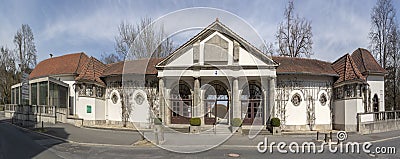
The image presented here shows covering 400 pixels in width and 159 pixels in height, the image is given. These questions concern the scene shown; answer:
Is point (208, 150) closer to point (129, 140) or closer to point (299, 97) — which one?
point (129, 140)

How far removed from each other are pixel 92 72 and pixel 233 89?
40.7ft

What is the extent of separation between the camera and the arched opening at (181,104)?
22.4 meters

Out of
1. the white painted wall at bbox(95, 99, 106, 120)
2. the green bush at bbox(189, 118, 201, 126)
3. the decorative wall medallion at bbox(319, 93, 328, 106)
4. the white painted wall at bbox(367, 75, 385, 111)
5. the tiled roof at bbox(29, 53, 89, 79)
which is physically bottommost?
the green bush at bbox(189, 118, 201, 126)

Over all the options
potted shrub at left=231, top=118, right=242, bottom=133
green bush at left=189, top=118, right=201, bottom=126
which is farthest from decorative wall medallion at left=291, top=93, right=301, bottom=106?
green bush at left=189, top=118, right=201, bottom=126

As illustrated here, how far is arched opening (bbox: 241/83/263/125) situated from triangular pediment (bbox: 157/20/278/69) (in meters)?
2.21

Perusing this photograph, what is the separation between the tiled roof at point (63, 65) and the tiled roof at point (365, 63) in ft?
83.6

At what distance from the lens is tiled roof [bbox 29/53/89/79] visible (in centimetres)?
2827

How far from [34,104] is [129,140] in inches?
574

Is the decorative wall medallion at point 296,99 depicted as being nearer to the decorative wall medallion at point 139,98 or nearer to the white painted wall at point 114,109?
the decorative wall medallion at point 139,98

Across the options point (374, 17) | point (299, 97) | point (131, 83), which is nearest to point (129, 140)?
point (131, 83)

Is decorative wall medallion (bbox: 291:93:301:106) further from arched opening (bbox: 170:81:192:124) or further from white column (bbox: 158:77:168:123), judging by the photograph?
white column (bbox: 158:77:168:123)

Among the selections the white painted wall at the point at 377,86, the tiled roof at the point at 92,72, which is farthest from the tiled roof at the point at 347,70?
the tiled roof at the point at 92,72

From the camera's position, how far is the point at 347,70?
22.3 m

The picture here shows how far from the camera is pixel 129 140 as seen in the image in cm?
1598
